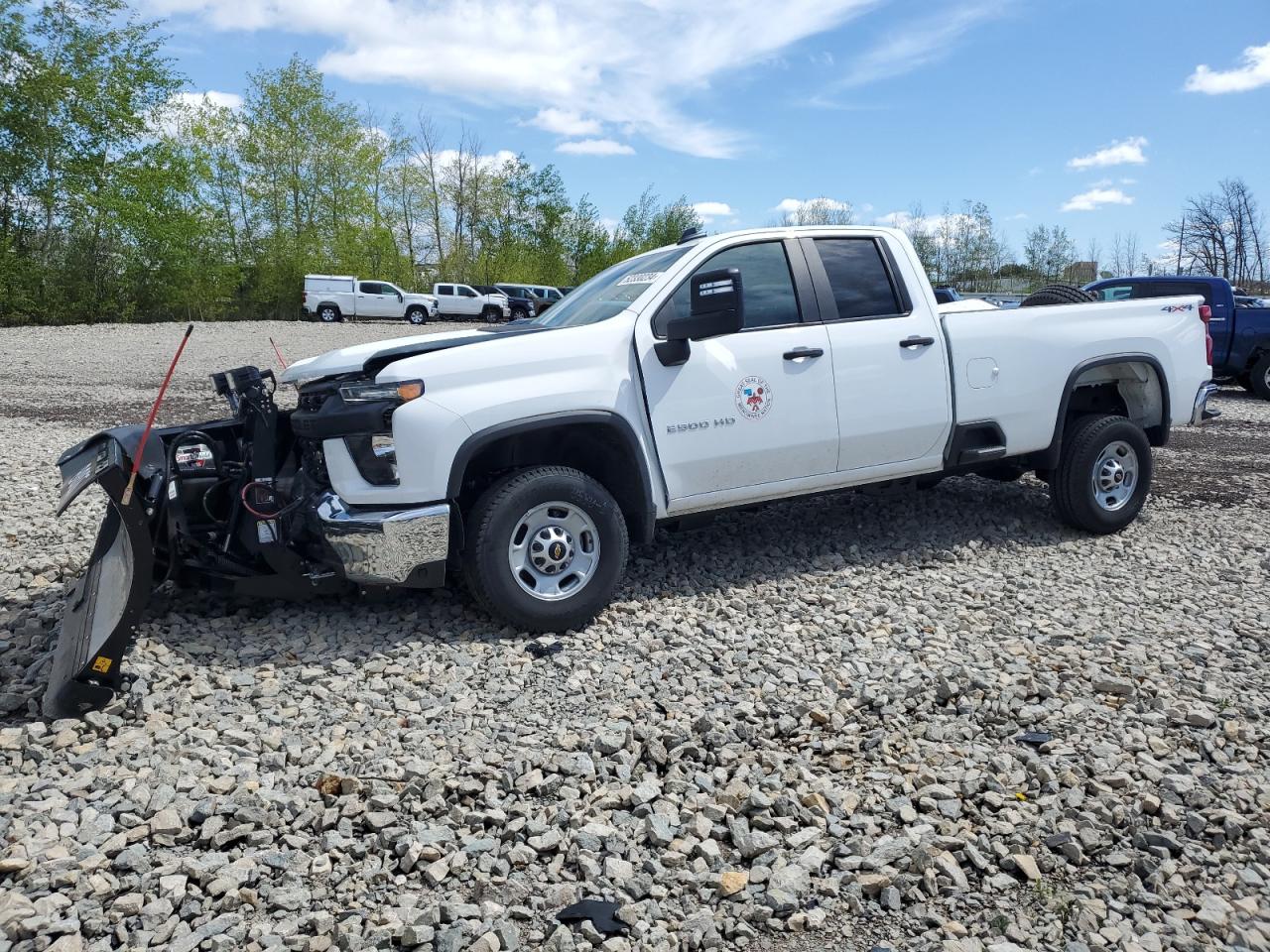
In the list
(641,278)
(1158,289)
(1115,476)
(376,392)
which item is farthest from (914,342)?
(1158,289)

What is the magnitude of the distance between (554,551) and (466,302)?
120ft

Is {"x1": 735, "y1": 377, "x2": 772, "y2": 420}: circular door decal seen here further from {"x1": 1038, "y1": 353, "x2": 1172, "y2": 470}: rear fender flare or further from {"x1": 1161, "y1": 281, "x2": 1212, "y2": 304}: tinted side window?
{"x1": 1161, "y1": 281, "x2": 1212, "y2": 304}: tinted side window

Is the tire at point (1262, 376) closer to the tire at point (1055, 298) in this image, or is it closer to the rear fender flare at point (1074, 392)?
the tire at point (1055, 298)

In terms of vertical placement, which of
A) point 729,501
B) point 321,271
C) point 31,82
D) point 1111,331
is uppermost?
point 31,82

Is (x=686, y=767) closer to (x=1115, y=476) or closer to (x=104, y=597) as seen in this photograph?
(x=104, y=597)

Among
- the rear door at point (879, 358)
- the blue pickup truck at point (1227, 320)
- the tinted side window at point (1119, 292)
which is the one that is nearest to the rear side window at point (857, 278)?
the rear door at point (879, 358)

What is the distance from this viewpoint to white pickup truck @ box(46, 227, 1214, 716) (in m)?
4.46

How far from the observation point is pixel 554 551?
189 inches

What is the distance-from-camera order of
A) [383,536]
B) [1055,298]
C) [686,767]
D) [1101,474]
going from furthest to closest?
[1055,298] < [1101,474] < [383,536] < [686,767]

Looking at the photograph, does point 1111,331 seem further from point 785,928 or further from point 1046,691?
point 785,928

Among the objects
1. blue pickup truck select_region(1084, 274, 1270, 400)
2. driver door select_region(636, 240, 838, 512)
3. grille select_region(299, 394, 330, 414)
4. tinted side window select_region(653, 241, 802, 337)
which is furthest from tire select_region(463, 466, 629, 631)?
blue pickup truck select_region(1084, 274, 1270, 400)

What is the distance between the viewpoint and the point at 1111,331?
21.0 ft

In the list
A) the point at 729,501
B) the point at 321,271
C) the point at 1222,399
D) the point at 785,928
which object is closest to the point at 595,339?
the point at 729,501

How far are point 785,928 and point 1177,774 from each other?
1.70 metres
